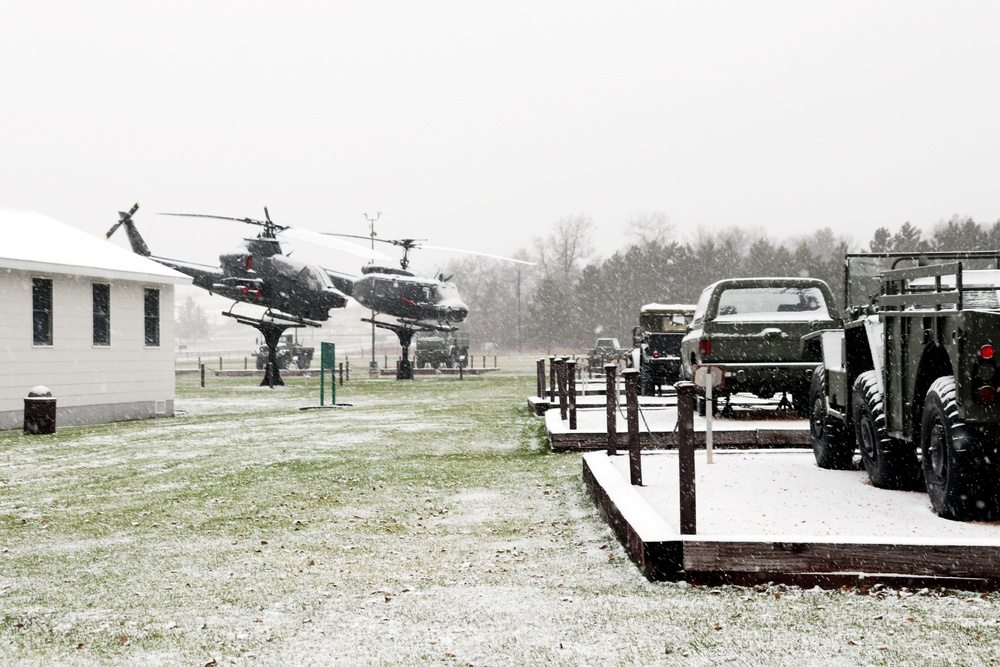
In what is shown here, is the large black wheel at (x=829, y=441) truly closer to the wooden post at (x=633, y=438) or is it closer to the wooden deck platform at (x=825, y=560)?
the wooden post at (x=633, y=438)

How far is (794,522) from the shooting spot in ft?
21.9

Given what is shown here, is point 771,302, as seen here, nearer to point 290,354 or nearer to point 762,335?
point 762,335

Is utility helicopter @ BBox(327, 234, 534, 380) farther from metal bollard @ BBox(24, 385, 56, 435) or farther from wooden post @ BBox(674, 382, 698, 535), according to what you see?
wooden post @ BBox(674, 382, 698, 535)

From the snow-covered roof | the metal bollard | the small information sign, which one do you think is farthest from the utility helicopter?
the small information sign

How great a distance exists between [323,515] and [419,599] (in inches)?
122

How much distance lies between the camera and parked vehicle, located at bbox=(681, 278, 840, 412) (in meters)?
13.9

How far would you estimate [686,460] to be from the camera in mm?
6160

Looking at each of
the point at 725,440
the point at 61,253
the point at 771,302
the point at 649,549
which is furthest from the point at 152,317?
the point at 649,549

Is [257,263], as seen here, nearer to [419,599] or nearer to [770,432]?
[770,432]

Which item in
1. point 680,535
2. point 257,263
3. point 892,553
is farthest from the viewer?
point 257,263

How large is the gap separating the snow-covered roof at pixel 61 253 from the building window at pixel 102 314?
524 mm

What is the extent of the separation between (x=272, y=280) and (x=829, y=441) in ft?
103

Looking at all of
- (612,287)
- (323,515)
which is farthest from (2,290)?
(612,287)

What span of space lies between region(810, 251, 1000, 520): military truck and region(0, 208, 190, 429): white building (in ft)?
49.4
